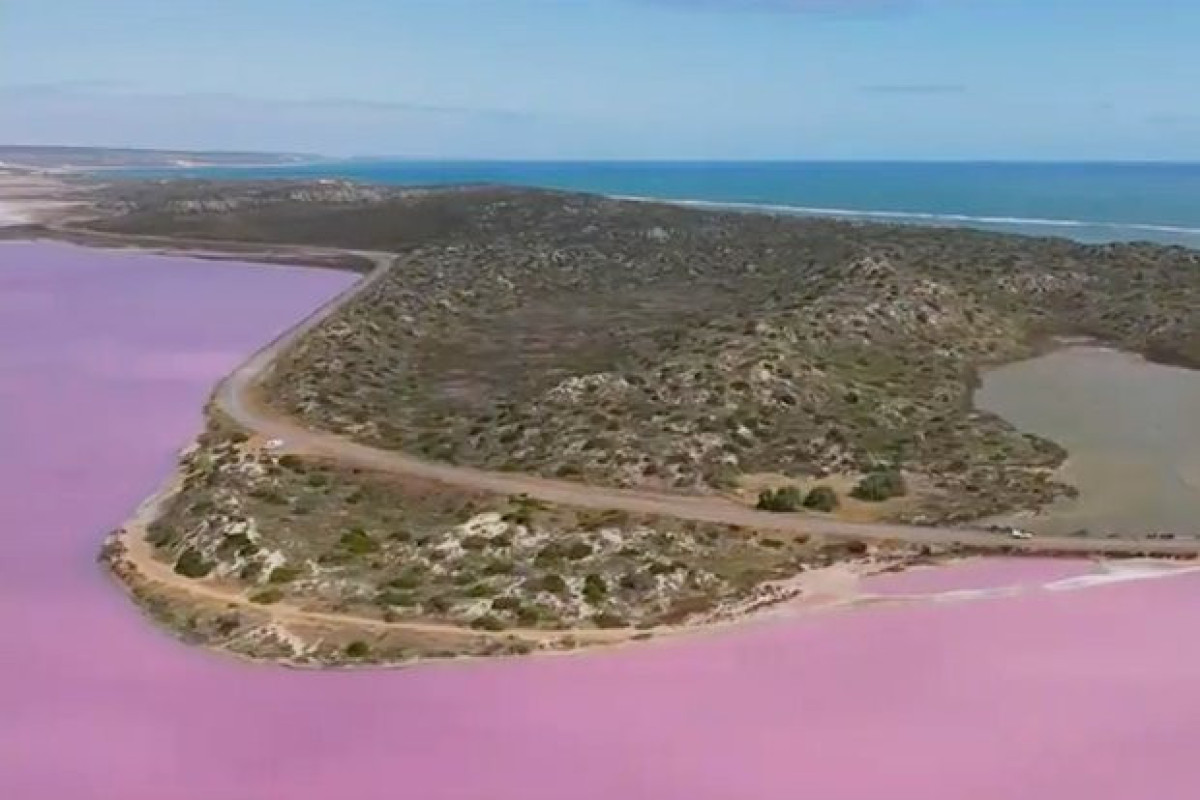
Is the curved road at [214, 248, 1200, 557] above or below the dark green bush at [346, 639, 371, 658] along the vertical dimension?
above

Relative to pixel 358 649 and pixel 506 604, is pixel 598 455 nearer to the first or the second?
pixel 506 604

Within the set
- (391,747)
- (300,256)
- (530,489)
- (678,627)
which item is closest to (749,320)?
(530,489)

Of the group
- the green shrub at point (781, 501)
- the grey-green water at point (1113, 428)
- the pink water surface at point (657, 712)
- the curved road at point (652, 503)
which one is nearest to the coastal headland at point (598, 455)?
the curved road at point (652, 503)

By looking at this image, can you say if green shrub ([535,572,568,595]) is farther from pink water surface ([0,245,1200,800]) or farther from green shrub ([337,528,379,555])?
green shrub ([337,528,379,555])

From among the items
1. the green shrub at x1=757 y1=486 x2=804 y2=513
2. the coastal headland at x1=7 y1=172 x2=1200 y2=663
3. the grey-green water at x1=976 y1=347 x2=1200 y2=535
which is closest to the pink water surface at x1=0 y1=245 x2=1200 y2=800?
the coastal headland at x1=7 y1=172 x2=1200 y2=663

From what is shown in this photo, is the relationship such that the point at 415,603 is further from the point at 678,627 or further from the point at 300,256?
the point at 300,256
